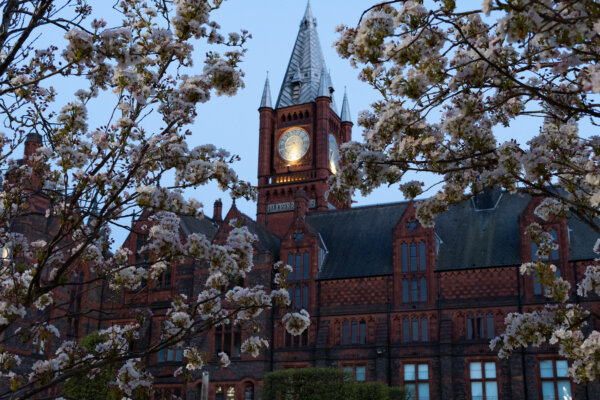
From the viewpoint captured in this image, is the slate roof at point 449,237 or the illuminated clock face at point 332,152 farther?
the illuminated clock face at point 332,152

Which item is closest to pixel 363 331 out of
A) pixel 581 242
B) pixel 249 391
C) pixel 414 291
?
pixel 414 291

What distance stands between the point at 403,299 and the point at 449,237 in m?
5.28

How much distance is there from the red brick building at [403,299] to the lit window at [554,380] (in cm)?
5

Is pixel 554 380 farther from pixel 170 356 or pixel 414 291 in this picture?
pixel 170 356

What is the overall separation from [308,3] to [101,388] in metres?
47.1

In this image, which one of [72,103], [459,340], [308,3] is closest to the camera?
[72,103]

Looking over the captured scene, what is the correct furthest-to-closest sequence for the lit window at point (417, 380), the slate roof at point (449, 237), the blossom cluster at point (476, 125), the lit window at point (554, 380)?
the slate roof at point (449, 237) → the lit window at point (417, 380) → the lit window at point (554, 380) → the blossom cluster at point (476, 125)

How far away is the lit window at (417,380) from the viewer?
38.1m

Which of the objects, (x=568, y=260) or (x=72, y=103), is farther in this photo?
(x=568, y=260)

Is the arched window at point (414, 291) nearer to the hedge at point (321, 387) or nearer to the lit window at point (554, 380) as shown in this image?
the hedge at point (321, 387)

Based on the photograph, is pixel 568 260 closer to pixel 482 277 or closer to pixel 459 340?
pixel 482 277

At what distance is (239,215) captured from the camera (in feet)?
149

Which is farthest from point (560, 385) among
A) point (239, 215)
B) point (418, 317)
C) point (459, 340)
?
point (239, 215)

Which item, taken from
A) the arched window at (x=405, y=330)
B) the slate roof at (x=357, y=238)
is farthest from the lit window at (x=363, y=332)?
the slate roof at (x=357, y=238)
